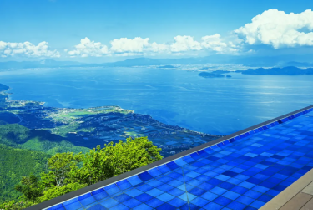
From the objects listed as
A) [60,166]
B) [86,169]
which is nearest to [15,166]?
[60,166]

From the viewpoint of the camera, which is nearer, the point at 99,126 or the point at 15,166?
the point at 15,166

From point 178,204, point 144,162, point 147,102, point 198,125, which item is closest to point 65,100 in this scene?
point 147,102

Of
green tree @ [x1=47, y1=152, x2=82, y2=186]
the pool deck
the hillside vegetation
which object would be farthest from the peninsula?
the pool deck

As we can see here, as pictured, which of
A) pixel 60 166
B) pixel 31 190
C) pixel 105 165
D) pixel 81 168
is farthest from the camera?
pixel 31 190

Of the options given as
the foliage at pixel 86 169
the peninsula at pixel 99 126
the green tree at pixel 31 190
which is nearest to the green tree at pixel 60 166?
the foliage at pixel 86 169

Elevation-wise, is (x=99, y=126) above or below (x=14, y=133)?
below

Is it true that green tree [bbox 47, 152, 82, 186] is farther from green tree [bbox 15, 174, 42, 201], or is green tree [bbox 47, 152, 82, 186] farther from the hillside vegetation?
green tree [bbox 15, 174, 42, 201]

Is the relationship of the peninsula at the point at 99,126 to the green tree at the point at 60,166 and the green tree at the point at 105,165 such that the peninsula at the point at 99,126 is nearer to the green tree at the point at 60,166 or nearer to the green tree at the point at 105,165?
the green tree at the point at 60,166

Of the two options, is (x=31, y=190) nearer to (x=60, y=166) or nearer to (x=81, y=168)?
Answer: (x=60, y=166)
